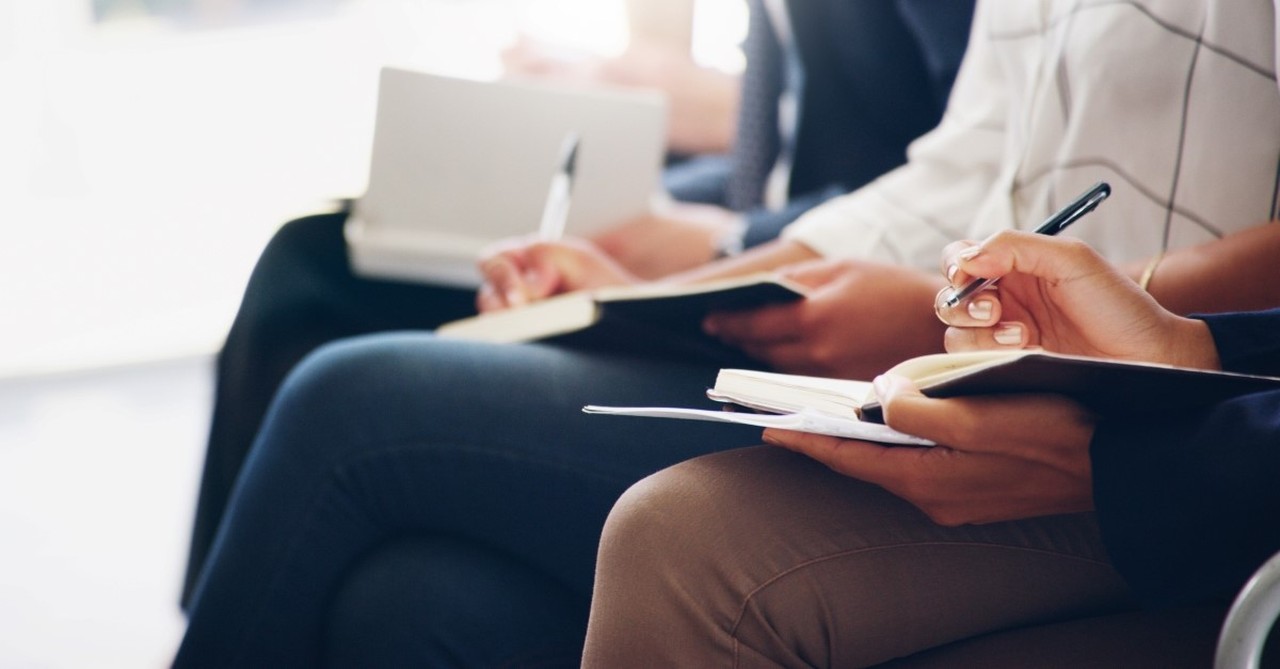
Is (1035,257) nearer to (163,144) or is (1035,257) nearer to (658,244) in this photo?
(658,244)

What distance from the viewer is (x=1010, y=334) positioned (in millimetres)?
659

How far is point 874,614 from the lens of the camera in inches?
23.0

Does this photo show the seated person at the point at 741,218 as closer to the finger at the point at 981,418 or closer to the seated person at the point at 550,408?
the seated person at the point at 550,408

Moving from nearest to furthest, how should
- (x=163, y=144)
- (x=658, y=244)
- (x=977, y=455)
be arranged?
(x=977, y=455) < (x=658, y=244) < (x=163, y=144)

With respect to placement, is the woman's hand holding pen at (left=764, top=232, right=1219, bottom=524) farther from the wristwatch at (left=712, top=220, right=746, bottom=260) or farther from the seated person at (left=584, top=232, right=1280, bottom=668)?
the wristwatch at (left=712, top=220, right=746, bottom=260)

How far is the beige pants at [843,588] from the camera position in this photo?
57cm

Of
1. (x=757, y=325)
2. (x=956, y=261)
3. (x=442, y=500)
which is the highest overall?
(x=956, y=261)

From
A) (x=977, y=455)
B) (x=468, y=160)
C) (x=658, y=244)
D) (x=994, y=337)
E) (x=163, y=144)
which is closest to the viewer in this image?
(x=977, y=455)

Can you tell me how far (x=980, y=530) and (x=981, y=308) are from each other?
13cm

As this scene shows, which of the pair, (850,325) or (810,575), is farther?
(850,325)

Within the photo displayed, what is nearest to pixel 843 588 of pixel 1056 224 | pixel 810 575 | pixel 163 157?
pixel 810 575

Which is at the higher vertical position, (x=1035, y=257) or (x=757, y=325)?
(x=1035, y=257)

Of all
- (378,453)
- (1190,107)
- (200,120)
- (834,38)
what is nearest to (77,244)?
(200,120)

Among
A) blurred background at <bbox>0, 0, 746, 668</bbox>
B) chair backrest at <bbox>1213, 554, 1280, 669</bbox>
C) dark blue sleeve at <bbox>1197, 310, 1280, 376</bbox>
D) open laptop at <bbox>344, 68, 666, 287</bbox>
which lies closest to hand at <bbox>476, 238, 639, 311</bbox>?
open laptop at <bbox>344, 68, 666, 287</bbox>
